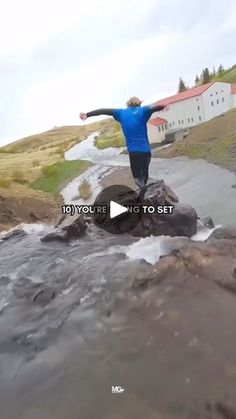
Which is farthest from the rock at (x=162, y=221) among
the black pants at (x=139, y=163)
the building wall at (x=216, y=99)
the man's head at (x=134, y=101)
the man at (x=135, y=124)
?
the building wall at (x=216, y=99)

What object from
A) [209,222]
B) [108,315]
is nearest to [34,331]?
[108,315]

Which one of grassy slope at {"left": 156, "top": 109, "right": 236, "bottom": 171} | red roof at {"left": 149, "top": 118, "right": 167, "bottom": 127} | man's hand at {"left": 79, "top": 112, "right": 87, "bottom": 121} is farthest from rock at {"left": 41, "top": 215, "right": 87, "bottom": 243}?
red roof at {"left": 149, "top": 118, "right": 167, "bottom": 127}

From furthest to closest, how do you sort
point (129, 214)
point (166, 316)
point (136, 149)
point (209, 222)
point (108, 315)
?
point (209, 222) → point (129, 214) → point (136, 149) → point (108, 315) → point (166, 316)

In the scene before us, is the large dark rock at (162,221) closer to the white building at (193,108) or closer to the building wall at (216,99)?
the white building at (193,108)

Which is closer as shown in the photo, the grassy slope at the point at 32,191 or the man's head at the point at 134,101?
the man's head at the point at 134,101

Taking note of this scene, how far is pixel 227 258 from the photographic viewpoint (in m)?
9.22

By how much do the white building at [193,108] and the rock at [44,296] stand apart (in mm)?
57522

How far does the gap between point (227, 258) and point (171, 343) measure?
2.87 meters

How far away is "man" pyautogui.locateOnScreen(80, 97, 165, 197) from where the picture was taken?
1031 centimetres

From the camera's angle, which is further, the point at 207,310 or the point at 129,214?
the point at 129,214

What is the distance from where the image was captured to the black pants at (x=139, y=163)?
10.9m

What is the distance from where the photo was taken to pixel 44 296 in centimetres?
981

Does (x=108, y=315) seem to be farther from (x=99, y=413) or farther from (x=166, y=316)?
(x=99, y=413)

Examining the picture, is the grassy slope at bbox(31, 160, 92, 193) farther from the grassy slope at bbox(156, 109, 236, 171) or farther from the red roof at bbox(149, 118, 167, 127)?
the red roof at bbox(149, 118, 167, 127)
